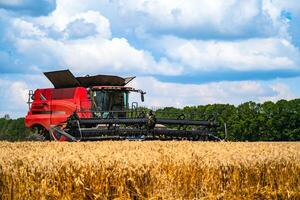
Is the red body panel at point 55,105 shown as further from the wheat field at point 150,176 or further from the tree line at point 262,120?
the tree line at point 262,120

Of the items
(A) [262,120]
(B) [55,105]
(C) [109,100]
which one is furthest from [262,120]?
(B) [55,105]

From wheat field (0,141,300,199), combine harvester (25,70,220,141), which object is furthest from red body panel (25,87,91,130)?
wheat field (0,141,300,199)

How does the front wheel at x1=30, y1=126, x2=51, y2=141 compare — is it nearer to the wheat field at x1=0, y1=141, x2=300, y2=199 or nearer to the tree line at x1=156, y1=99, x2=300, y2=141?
the wheat field at x1=0, y1=141, x2=300, y2=199

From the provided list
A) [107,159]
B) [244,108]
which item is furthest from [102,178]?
[244,108]

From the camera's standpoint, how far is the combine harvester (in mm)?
16562

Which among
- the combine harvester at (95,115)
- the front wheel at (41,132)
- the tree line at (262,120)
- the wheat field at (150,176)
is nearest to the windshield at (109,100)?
the combine harvester at (95,115)

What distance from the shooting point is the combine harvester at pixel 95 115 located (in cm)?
1656

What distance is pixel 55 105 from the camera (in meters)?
21.2

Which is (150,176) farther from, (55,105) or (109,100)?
(55,105)

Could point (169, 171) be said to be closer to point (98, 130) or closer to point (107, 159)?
point (107, 159)

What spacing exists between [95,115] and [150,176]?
44.2ft

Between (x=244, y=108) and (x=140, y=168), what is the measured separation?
130 ft

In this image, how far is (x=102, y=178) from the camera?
247 inches

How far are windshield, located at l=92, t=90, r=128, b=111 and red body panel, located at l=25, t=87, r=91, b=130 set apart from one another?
1.08ft
